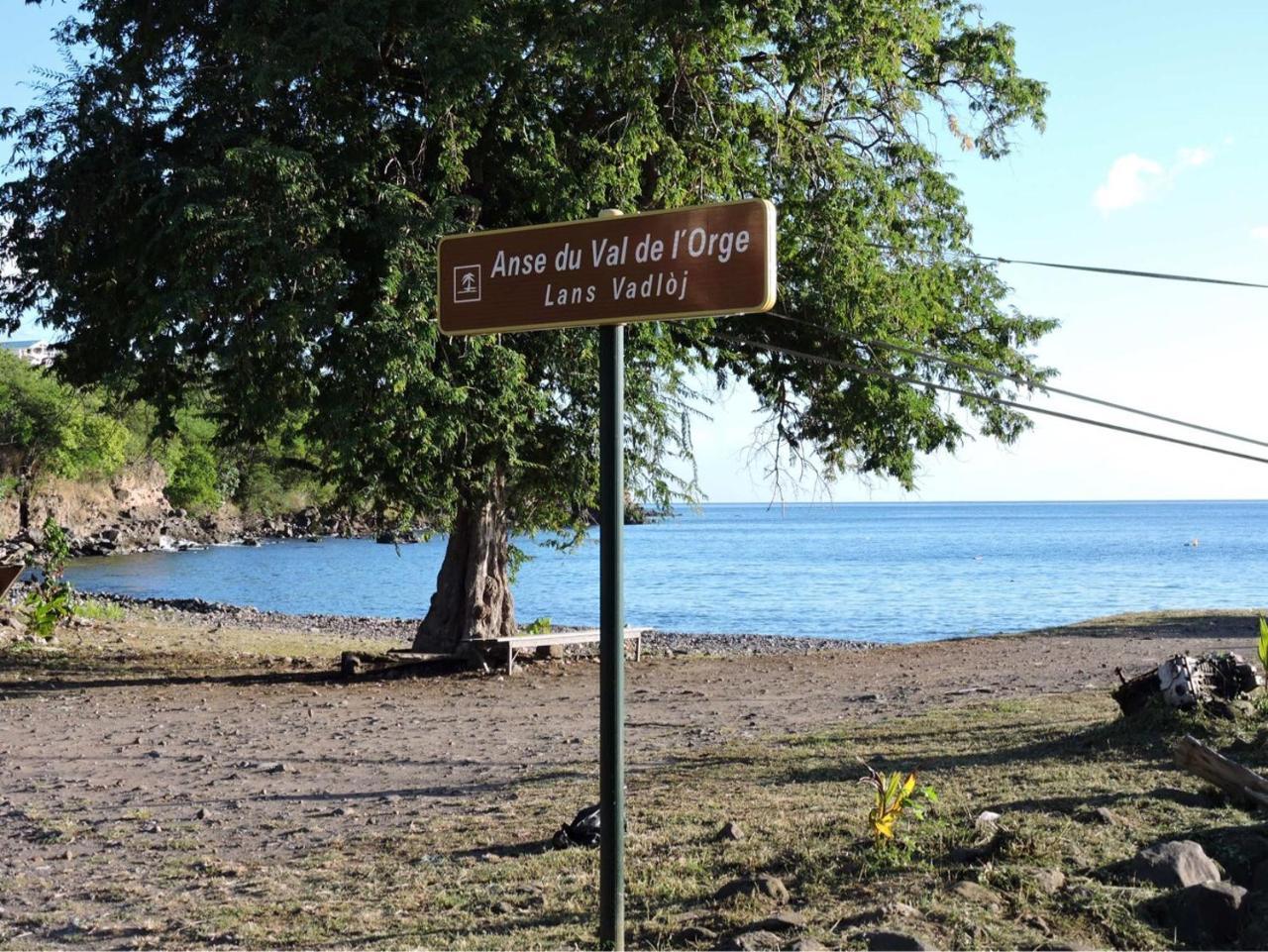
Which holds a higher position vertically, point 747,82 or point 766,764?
point 747,82

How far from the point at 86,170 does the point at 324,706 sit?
613 cm

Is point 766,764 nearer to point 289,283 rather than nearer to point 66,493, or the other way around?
point 289,283

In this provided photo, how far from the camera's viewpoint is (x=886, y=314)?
1476cm

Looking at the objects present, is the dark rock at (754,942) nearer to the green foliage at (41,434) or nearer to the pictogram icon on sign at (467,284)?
the pictogram icon on sign at (467,284)

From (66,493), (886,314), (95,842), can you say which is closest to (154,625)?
(886,314)

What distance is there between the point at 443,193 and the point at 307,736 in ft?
18.7

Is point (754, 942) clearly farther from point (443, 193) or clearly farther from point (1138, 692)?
point (443, 193)

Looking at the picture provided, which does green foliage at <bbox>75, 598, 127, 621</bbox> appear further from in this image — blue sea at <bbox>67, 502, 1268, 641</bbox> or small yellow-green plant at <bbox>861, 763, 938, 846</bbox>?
small yellow-green plant at <bbox>861, 763, 938, 846</bbox>

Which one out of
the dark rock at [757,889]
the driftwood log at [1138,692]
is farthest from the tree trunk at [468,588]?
the dark rock at [757,889]

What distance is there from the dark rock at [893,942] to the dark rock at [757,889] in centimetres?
64

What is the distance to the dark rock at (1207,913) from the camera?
468cm

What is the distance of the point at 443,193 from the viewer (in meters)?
12.9

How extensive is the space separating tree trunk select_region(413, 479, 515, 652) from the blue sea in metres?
1.06

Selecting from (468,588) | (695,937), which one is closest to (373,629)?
(468,588)
